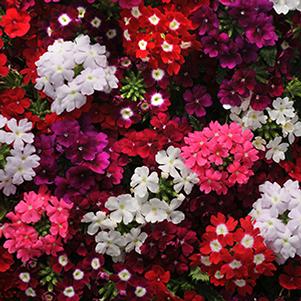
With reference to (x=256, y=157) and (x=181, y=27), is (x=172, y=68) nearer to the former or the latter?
(x=181, y=27)

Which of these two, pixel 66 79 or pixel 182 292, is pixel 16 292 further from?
pixel 66 79

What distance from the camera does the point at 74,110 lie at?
317 centimetres

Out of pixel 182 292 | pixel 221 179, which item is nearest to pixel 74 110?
pixel 221 179

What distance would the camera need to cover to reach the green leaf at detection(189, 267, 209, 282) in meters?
3.08

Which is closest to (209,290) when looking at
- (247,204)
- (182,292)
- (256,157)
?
(182,292)

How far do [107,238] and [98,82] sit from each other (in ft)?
2.00

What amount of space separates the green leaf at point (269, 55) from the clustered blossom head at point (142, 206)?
0.52 meters

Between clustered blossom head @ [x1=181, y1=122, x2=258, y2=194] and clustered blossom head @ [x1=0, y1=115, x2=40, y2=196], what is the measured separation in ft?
1.98

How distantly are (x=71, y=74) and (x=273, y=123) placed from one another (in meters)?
0.85

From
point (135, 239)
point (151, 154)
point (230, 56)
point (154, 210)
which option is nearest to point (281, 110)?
point (230, 56)

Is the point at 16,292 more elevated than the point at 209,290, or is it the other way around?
the point at 209,290

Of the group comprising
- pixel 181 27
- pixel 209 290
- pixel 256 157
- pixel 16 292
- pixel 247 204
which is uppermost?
pixel 181 27

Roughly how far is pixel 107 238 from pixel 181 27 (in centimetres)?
90

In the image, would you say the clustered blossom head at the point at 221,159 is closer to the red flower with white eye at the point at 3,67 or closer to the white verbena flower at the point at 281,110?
the white verbena flower at the point at 281,110
